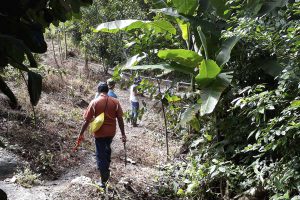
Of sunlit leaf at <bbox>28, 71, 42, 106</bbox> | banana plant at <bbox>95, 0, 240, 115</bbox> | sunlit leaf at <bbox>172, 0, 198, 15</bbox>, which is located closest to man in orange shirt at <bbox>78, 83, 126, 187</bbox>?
banana plant at <bbox>95, 0, 240, 115</bbox>

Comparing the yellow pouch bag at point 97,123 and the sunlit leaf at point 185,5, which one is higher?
the sunlit leaf at point 185,5

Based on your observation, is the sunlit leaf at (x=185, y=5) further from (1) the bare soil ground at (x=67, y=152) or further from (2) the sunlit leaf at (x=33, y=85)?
(2) the sunlit leaf at (x=33, y=85)

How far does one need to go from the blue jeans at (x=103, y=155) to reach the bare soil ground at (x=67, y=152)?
0.71 feet

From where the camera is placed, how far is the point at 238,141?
4.91m

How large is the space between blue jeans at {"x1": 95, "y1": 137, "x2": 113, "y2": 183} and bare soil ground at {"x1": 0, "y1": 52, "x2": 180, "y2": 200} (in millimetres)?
217

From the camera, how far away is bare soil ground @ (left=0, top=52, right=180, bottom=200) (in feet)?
19.0

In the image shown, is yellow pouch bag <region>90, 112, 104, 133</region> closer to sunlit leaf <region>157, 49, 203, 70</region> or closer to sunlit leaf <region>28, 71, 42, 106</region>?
sunlit leaf <region>157, 49, 203, 70</region>

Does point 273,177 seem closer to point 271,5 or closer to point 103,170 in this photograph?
point 271,5

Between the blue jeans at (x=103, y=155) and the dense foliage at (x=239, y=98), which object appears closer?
the dense foliage at (x=239, y=98)

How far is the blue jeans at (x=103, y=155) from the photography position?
594cm

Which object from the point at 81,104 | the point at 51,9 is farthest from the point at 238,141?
the point at 81,104

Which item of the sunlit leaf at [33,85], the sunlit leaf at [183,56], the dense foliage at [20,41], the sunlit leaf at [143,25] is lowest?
the sunlit leaf at [183,56]

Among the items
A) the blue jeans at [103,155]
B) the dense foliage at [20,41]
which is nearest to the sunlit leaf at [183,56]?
the blue jeans at [103,155]

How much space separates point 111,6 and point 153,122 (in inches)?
351
